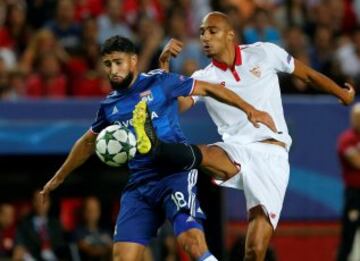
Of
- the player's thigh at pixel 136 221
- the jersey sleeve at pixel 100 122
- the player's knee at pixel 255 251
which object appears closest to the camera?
the player's thigh at pixel 136 221

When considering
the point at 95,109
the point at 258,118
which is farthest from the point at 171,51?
the point at 95,109

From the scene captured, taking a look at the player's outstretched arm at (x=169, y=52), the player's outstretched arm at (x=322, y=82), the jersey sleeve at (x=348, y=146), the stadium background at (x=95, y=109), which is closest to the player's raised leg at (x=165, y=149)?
the player's outstretched arm at (x=169, y=52)

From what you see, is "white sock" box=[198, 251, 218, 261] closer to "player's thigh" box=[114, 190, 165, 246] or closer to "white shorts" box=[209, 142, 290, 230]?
"player's thigh" box=[114, 190, 165, 246]

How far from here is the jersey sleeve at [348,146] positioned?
15617 mm

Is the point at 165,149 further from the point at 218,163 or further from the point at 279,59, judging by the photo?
the point at 279,59

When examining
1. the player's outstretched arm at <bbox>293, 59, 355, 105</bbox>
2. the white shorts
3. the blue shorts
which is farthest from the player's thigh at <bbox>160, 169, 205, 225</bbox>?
the player's outstretched arm at <bbox>293, 59, 355, 105</bbox>

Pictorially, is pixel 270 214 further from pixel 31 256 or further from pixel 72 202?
pixel 72 202

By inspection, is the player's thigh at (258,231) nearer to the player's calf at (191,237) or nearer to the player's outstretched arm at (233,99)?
the player's calf at (191,237)

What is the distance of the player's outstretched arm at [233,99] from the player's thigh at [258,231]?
42.5 inches

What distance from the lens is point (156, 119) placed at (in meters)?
10.1

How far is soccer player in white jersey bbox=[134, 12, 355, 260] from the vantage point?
423 inches

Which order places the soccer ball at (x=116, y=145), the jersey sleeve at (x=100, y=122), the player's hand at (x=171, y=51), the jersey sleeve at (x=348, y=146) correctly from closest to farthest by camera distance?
the soccer ball at (x=116, y=145) < the jersey sleeve at (x=100, y=122) < the player's hand at (x=171, y=51) < the jersey sleeve at (x=348, y=146)

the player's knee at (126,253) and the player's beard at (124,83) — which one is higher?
the player's beard at (124,83)

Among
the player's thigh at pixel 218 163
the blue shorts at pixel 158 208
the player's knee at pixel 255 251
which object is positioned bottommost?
the player's knee at pixel 255 251
